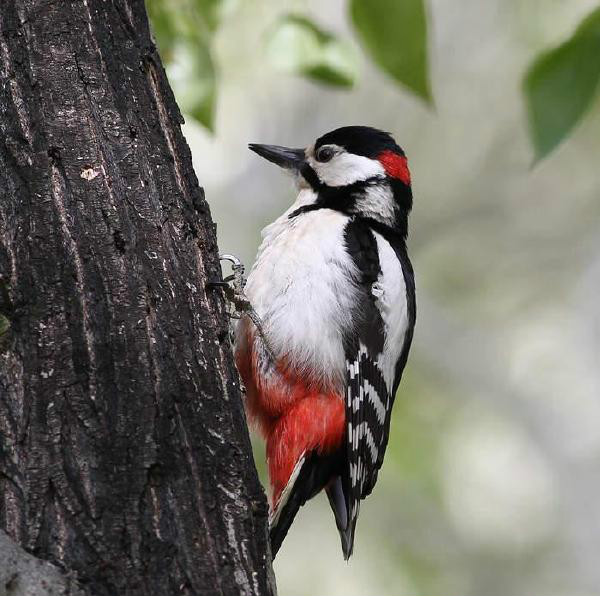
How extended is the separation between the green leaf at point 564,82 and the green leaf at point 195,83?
935 millimetres

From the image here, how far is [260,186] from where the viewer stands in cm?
830

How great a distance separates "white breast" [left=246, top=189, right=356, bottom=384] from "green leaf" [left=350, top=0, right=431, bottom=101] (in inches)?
38.1

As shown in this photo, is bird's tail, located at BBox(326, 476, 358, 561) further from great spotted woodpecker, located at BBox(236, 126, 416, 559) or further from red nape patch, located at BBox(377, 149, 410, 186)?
red nape patch, located at BBox(377, 149, 410, 186)

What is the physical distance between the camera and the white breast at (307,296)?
3154mm

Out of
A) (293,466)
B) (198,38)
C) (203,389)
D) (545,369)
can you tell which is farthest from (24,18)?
(545,369)

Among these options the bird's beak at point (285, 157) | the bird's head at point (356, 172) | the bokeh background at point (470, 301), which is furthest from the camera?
the bokeh background at point (470, 301)

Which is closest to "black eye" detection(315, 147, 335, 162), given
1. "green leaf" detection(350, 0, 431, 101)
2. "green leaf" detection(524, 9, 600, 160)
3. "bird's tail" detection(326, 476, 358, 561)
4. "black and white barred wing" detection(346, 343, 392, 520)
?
"black and white barred wing" detection(346, 343, 392, 520)

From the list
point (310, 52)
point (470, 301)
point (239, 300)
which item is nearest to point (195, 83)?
point (310, 52)

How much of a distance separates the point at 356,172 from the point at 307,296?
71 cm

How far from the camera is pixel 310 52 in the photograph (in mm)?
2785

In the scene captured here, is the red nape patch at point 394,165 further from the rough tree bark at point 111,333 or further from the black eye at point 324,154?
the rough tree bark at point 111,333

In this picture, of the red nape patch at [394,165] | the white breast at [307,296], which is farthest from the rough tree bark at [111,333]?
the red nape patch at [394,165]

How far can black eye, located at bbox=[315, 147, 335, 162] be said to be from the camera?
384 cm

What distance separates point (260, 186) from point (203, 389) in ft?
21.3
